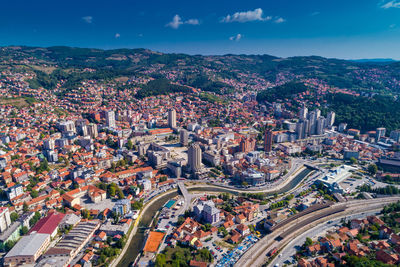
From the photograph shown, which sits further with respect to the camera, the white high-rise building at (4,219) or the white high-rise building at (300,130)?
the white high-rise building at (300,130)

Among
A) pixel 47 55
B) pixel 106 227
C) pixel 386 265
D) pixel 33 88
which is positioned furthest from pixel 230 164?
pixel 47 55

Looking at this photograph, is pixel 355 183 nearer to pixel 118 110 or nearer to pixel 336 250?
pixel 336 250

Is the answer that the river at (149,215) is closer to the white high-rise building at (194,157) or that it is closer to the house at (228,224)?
the white high-rise building at (194,157)

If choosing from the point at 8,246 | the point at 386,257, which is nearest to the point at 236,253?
the point at 386,257

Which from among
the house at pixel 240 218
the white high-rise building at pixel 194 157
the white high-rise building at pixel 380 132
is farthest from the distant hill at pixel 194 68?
the house at pixel 240 218

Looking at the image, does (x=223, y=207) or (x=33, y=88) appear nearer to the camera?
(x=223, y=207)
